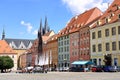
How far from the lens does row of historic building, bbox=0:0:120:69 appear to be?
222ft

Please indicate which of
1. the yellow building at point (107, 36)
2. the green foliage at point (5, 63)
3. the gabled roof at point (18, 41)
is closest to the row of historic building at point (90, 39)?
the yellow building at point (107, 36)

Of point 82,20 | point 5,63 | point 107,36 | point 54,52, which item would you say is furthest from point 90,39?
point 54,52

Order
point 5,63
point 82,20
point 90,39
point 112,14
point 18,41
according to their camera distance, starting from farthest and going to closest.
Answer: point 18,41, point 5,63, point 82,20, point 90,39, point 112,14

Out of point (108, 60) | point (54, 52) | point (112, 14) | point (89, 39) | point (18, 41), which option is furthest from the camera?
point (18, 41)

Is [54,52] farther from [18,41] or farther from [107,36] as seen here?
[18,41]

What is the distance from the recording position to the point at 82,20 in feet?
Result: 298

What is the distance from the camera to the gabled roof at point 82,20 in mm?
86562

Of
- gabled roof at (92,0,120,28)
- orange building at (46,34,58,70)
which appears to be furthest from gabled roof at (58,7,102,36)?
gabled roof at (92,0,120,28)

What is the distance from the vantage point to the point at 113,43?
67.4m

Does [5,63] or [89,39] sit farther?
[5,63]

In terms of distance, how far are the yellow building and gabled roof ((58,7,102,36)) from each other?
32.7ft

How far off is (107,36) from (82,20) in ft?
72.4

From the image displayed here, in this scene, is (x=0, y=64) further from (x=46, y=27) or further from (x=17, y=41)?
(x=17, y=41)

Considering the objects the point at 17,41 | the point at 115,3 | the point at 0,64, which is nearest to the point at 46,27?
the point at 17,41
